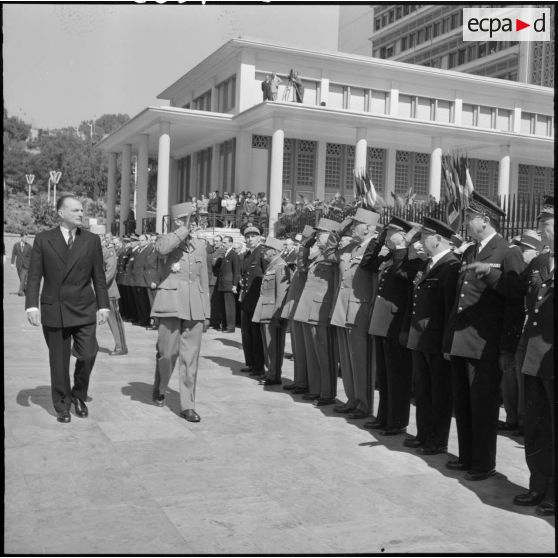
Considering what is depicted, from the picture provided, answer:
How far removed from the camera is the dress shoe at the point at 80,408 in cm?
680

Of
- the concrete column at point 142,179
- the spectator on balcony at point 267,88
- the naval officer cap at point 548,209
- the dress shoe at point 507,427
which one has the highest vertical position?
the spectator on balcony at point 267,88

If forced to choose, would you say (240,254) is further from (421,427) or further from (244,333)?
(421,427)

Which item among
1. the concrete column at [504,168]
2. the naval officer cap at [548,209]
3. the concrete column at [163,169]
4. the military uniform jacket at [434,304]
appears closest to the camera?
the naval officer cap at [548,209]

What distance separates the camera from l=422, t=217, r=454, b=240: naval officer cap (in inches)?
234

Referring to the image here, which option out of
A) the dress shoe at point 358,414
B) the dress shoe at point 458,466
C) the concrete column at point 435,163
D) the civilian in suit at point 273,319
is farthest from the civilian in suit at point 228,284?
the concrete column at point 435,163

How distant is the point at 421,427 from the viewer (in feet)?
20.2

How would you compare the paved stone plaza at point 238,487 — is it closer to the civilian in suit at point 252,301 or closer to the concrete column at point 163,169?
the civilian in suit at point 252,301

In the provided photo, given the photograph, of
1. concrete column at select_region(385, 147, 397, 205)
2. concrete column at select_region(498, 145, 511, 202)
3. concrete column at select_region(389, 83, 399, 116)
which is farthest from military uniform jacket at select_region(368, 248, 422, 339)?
concrete column at select_region(385, 147, 397, 205)

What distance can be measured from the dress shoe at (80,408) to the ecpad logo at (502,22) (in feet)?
15.6

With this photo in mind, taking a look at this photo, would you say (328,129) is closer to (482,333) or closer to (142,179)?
(142,179)

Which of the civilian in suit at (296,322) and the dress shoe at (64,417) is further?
the civilian in suit at (296,322)

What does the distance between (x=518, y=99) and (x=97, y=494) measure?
107 ft

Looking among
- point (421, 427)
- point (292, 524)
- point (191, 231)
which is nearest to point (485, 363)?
point (421, 427)

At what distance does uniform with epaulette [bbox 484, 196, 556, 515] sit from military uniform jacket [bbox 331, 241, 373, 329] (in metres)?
2.53
